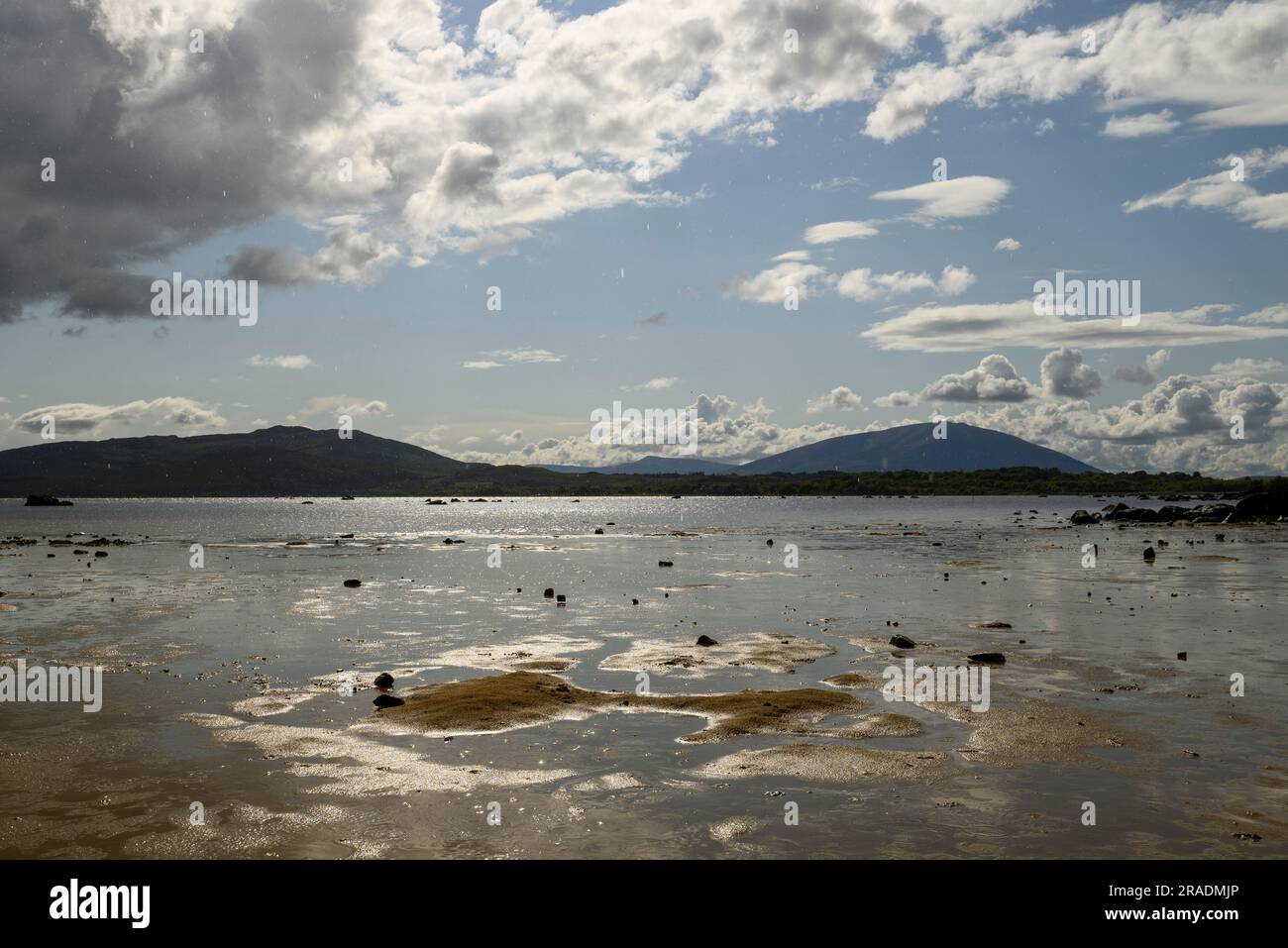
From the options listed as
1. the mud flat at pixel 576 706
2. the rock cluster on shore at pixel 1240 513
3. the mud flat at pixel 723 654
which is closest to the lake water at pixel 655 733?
the mud flat at pixel 723 654

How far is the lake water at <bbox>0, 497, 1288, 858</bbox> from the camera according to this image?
48.0 ft

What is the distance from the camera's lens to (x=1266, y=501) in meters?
126

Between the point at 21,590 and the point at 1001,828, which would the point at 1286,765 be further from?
the point at 21,590

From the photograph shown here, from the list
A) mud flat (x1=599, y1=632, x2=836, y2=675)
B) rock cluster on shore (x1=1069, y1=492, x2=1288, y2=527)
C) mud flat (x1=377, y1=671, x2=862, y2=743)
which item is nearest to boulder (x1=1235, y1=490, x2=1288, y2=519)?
rock cluster on shore (x1=1069, y1=492, x2=1288, y2=527)

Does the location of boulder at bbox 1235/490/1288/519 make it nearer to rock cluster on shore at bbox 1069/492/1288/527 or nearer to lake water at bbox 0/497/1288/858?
rock cluster on shore at bbox 1069/492/1288/527

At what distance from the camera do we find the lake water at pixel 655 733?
1464 centimetres

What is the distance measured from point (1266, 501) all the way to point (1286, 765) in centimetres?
13170

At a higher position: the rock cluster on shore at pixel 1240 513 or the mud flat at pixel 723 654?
the rock cluster on shore at pixel 1240 513

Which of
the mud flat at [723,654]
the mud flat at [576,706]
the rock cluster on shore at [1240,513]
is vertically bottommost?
the mud flat at [723,654]

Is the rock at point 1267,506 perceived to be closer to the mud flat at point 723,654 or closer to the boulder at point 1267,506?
the boulder at point 1267,506

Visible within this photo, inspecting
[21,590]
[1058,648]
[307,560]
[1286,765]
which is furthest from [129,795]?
[307,560]

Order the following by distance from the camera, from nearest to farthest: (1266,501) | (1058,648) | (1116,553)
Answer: (1058,648), (1116,553), (1266,501)

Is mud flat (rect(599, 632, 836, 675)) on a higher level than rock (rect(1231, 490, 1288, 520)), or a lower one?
lower
